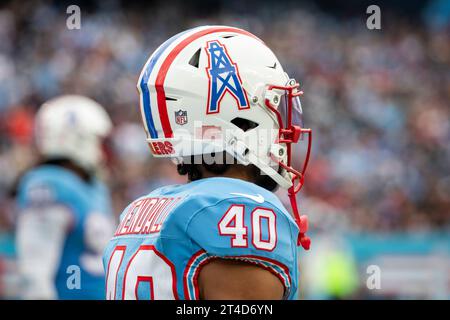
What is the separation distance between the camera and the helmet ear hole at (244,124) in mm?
2979

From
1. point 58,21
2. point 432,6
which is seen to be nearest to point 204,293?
point 58,21

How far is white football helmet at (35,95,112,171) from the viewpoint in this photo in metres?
6.49

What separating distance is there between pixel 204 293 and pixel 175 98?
2.28ft

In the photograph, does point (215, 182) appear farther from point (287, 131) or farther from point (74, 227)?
point (74, 227)

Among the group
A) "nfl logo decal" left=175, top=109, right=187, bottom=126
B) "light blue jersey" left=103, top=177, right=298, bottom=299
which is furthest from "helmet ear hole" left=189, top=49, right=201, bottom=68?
"light blue jersey" left=103, top=177, right=298, bottom=299

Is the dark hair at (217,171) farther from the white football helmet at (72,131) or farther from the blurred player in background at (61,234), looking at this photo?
the white football helmet at (72,131)

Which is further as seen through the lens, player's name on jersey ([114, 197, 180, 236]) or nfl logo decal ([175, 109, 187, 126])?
nfl logo decal ([175, 109, 187, 126])

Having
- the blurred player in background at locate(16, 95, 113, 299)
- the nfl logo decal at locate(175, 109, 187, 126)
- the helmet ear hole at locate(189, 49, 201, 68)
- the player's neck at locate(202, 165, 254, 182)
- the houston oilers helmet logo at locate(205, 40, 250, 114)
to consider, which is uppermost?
the helmet ear hole at locate(189, 49, 201, 68)

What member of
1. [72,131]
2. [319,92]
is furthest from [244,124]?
[319,92]

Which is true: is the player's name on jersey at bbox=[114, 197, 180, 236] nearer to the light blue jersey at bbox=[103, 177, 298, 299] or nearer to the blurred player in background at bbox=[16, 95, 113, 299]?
the light blue jersey at bbox=[103, 177, 298, 299]

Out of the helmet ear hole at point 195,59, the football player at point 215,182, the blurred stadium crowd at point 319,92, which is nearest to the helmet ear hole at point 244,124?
the football player at point 215,182

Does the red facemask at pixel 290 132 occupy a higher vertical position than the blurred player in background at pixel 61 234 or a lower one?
higher

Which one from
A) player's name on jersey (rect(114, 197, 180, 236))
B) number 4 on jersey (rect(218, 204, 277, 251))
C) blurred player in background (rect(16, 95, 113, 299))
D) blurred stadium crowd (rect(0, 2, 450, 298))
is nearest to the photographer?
number 4 on jersey (rect(218, 204, 277, 251))
